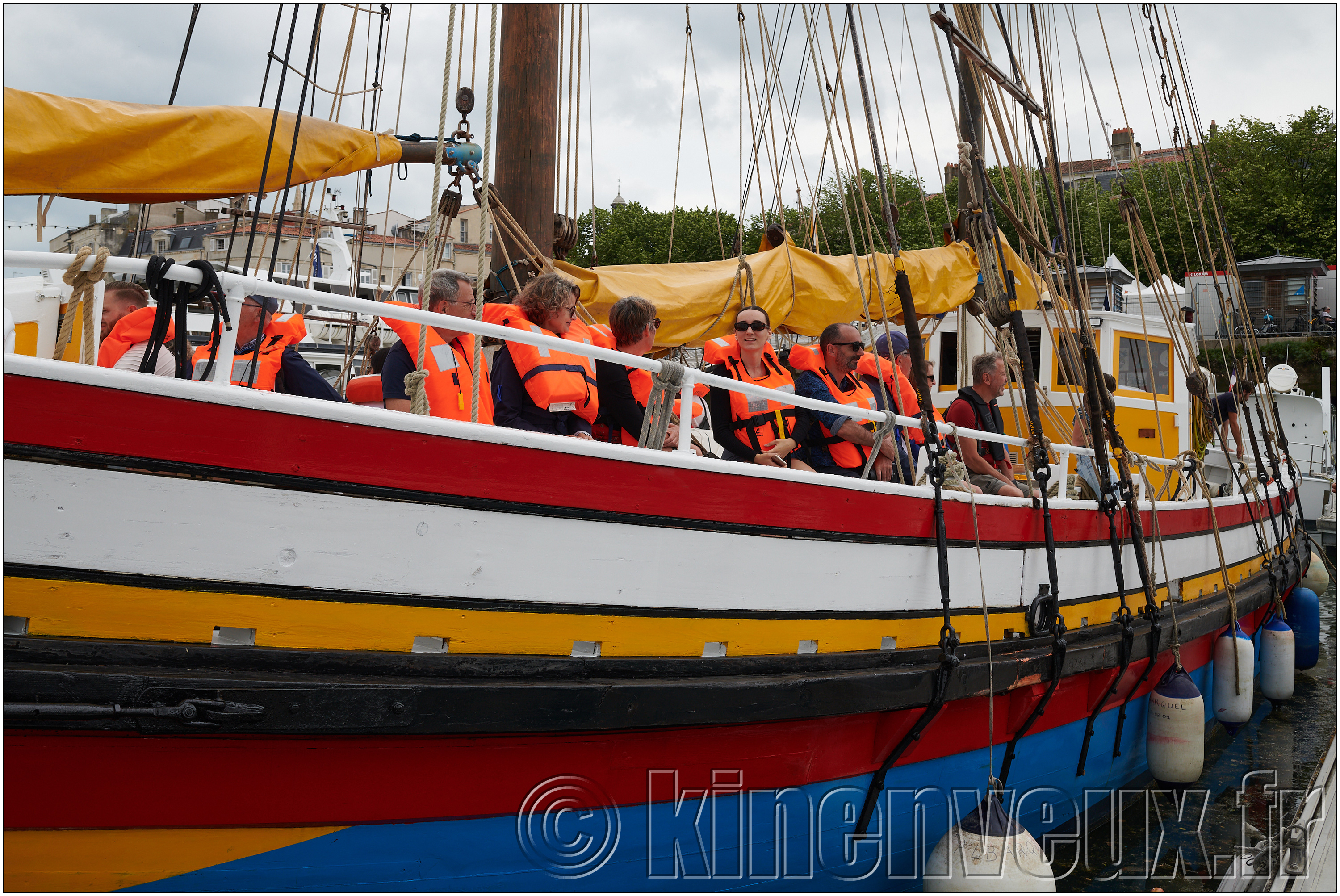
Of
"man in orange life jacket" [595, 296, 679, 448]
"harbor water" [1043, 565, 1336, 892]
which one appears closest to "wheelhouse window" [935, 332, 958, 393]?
"harbor water" [1043, 565, 1336, 892]

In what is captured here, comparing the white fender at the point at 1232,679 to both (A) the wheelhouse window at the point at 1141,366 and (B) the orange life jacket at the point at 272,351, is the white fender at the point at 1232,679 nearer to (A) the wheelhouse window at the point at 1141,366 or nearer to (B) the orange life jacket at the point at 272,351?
(A) the wheelhouse window at the point at 1141,366

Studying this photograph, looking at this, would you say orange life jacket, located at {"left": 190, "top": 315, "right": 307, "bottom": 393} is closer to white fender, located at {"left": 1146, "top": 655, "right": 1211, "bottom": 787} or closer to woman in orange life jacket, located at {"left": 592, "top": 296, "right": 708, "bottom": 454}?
woman in orange life jacket, located at {"left": 592, "top": 296, "right": 708, "bottom": 454}

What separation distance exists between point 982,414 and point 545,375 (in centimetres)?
275

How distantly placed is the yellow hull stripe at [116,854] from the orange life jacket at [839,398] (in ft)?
8.95

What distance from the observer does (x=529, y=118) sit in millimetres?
5340

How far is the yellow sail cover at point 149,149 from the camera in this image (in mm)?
2914

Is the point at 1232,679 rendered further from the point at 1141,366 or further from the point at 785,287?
the point at 785,287

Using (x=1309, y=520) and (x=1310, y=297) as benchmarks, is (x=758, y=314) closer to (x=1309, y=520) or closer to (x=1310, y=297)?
(x=1309, y=520)

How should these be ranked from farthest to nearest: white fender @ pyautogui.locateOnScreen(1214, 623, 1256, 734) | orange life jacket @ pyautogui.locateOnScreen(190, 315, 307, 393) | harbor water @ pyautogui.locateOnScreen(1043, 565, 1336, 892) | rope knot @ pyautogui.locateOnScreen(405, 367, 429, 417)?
1. white fender @ pyautogui.locateOnScreen(1214, 623, 1256, 734)
2. harbor water @ pyautogui.locateOnScreen(1043, 565, 1336, 892)
3. orange life jacket @ pyautogui.locateOnScreen(190, 315, 307, 393)
4. rope knot @ pyautogui.locateOnScreen(405, 367, 429, 417)

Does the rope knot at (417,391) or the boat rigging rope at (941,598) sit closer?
the rope knot at (417,391)

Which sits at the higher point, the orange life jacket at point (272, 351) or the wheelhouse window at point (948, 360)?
the wheelhouse window at point (948, 360)

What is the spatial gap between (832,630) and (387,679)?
1.67 m

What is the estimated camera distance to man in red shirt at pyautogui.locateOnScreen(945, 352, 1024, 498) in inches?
188

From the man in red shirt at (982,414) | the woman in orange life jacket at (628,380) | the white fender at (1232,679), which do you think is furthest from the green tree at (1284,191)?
the woman in orange life jacket at (628,380)
